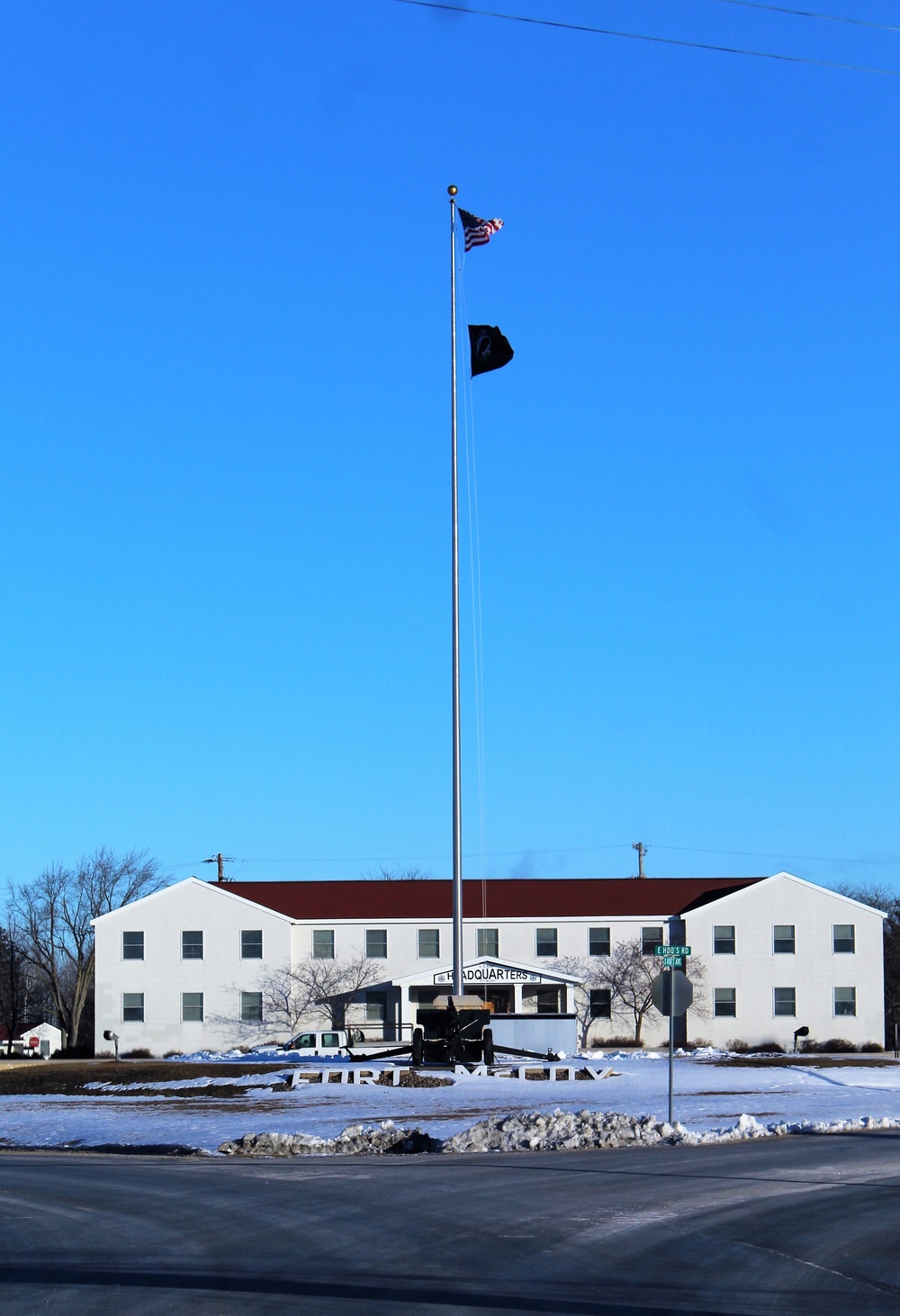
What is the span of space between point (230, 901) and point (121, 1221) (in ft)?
171

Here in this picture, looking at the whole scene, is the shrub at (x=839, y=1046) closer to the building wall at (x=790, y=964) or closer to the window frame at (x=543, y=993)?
the building wall at (x=790, y=964)

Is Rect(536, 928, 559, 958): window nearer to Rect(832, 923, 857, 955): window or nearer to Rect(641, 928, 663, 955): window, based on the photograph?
Rect(641, 928, 663, 955): window

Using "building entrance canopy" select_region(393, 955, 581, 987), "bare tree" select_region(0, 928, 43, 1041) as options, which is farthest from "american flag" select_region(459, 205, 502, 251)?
"bare tree" select_region(0, 928, 43, 1041)

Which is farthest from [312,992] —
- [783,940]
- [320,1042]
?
[783,940]

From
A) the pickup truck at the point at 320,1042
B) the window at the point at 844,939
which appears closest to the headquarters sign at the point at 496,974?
the pickup truck at the point at 320,1042

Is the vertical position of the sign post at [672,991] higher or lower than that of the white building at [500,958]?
higher

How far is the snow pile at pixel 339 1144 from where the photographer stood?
21.8 meters

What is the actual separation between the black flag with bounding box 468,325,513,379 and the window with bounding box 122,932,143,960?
119ft

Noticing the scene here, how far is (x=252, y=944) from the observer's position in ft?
213

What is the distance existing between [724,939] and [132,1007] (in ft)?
86.6

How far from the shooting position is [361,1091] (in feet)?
108

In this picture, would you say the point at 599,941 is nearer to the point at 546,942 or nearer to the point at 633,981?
the point at 546,942

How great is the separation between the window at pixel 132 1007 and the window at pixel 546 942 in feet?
58.8

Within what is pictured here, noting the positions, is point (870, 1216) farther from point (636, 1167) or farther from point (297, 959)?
point (297, 959)
